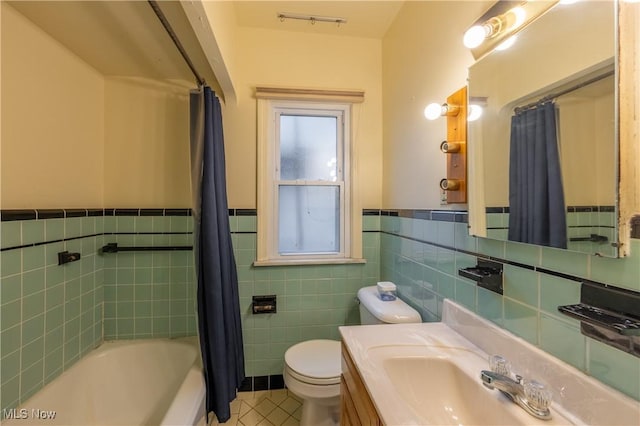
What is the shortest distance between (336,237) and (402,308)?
31.7 inches

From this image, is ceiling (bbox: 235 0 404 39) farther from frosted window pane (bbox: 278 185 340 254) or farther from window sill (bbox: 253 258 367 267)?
window sill (bbox: 253 258 367 267)

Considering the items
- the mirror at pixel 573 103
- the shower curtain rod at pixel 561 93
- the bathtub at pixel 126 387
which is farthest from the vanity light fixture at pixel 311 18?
the bathtub at pixel 126 387

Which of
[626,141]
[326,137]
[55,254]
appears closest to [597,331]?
[626,141]

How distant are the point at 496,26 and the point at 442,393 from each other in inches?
49.2

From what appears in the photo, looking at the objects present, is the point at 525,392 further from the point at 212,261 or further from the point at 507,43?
the point at 212,261

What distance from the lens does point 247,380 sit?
2.00 m

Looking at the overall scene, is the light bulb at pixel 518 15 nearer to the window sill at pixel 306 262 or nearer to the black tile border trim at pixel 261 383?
the window sill at pixel 306 262

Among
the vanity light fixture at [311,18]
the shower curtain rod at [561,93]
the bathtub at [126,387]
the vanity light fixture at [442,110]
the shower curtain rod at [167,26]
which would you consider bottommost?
the bathtub at [126,387]

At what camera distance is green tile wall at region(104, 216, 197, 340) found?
6.40 feet

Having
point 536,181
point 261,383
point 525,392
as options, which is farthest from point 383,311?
point 261,383

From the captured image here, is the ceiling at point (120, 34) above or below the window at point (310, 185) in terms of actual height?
above

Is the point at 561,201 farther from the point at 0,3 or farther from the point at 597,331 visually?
the point at 0,3

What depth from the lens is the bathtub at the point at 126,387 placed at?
56.2 inches

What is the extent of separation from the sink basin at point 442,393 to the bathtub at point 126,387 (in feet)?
3.30
